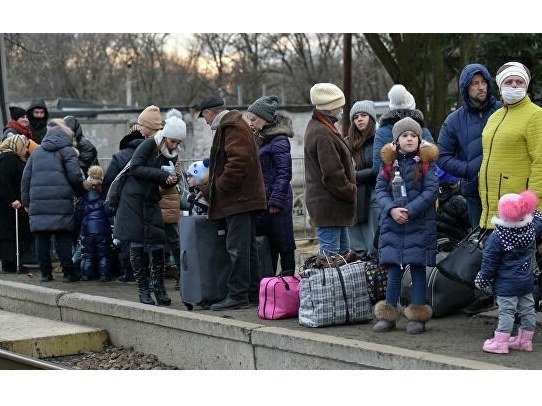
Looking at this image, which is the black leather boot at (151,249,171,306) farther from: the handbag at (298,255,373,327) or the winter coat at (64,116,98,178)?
the winter coat at (64,116,98,178)

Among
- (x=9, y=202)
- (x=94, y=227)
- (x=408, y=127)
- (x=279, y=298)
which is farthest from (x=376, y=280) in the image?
(x=9, y=202)

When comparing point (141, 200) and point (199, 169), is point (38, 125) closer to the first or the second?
point (199, 169)

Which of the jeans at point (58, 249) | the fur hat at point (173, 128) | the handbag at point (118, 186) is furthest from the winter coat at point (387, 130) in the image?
the jeans at point (58, 249)

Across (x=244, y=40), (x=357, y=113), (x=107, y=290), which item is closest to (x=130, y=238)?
(x=107, y=290)

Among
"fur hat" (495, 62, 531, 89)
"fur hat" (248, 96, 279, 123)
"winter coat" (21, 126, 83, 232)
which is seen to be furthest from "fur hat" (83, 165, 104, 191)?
"fur hat" (495, 62, 531, 89)

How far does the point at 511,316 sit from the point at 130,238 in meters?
3.99

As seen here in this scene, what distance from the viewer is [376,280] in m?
8.98

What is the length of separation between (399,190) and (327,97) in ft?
5.39

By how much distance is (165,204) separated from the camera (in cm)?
1152

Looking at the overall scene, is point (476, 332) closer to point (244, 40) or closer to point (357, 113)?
point (357, 113)

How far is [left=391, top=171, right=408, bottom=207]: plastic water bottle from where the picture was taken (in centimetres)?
823

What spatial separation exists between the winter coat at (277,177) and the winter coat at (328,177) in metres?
0.38

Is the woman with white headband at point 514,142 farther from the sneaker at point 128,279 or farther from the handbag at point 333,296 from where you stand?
the sneaker at point 128,279

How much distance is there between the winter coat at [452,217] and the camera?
996 centimetres
